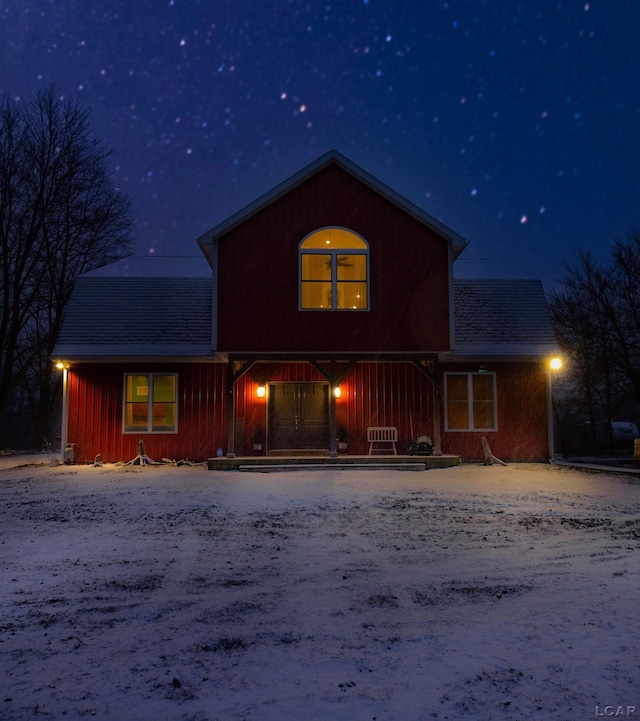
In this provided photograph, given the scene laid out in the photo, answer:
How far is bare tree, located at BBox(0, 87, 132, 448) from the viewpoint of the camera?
25016 mm

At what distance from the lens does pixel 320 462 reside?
605 inches

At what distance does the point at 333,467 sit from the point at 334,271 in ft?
16.1

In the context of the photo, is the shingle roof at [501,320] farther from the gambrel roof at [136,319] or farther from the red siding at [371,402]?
the gambrel roof at [136,319]

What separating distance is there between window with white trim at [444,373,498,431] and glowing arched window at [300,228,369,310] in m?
3.86

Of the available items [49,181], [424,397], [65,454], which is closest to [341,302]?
[424,397]

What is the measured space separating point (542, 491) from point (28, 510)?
8.79 m

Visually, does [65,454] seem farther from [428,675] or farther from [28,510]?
[428,675]

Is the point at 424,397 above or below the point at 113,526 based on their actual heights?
above

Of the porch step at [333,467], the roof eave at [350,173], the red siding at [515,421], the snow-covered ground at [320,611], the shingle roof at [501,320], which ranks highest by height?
the roof eave at [350,173]

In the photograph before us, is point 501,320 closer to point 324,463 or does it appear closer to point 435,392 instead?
point 435,392

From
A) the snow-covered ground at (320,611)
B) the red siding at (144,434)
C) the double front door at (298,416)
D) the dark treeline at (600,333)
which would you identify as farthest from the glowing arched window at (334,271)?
the dark treeline at (600,333)

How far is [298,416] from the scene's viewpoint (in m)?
17.9

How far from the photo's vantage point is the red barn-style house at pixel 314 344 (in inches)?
616

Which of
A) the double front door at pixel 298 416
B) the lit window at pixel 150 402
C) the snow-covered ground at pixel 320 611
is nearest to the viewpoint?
the snow-covered ground at pixel 320 611
